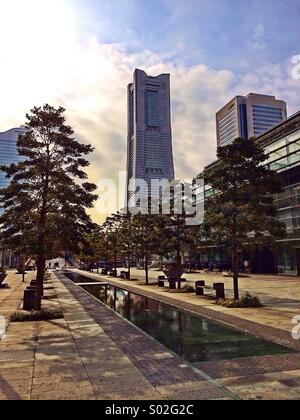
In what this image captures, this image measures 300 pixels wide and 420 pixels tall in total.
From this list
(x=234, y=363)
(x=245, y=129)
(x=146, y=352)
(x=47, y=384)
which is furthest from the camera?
(x=245, y=129)

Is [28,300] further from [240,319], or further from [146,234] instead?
Answer: [146,234]

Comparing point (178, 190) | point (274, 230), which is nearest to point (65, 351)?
point (274, 230)

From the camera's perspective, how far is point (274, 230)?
1667cm

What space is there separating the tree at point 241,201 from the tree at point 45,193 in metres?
6.59

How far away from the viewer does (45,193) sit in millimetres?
14062

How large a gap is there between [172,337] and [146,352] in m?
2.34

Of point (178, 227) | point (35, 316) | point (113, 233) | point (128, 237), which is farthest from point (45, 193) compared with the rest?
point (113, 233)

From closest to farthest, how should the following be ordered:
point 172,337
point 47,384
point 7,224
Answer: point 47,384, point 172,337, point 7,224

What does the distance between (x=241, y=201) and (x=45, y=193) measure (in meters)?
9.13

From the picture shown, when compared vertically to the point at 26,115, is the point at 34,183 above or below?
below

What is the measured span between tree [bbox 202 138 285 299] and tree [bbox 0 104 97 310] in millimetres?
6591

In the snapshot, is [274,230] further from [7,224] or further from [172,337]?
[7,224]

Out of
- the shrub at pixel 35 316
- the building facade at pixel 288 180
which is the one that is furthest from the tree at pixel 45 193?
the building facade at pixel 288 180

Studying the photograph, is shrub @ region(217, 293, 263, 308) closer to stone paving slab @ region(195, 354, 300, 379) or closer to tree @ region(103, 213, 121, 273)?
stone paving slab @ region(195, 354, 300, 379)
